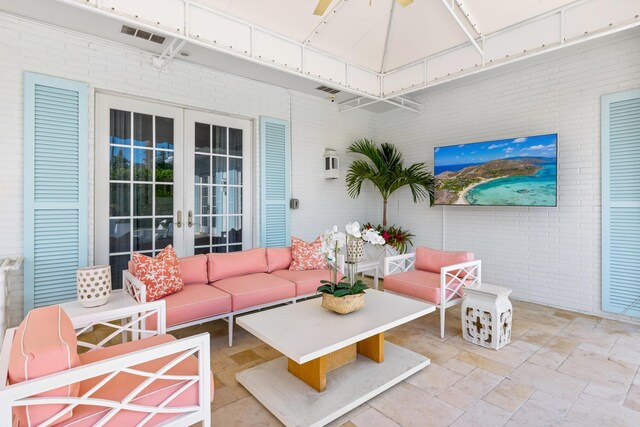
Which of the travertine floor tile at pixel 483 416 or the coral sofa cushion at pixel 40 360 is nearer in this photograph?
the coral sofa cushion at pixel 40 360

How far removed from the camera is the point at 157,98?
13.3ft

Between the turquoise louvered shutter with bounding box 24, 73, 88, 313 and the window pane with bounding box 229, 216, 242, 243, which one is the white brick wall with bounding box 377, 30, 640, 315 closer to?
the window pane with bounding box 229, 216, 242, 243

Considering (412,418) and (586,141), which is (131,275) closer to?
(412,418)

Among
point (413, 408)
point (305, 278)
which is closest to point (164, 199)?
point (305, 278)

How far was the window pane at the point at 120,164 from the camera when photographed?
3875mm

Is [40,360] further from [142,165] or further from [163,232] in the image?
[142,165]

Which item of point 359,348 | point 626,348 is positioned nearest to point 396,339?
point 359,348

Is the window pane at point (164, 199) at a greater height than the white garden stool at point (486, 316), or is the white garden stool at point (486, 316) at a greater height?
the window pane at point (164, 199)

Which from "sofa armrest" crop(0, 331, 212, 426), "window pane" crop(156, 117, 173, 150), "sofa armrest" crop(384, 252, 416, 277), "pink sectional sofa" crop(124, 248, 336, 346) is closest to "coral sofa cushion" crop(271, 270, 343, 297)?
"pink sectional sofa" crop(124, 248, 336, 346)

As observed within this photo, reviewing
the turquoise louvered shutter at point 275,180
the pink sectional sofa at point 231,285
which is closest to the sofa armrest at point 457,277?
the pink sectional sofa at point 231,285

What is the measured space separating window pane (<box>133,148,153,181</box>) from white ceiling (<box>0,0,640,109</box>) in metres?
1.20

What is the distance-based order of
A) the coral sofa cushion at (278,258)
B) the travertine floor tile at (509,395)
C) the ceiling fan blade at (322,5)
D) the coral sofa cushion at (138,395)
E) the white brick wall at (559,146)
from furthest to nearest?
the coral sofa cushion at (278,258), the white brick wall at (559,146), the ceiling fan blade at (322,5), the travertine floor tile at (509,395), the coral sofa cushion at (138,395)

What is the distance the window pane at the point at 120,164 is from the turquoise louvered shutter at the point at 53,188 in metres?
0.32

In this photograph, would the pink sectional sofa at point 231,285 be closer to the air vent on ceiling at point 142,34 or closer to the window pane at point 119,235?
the window pane at point 119,235
